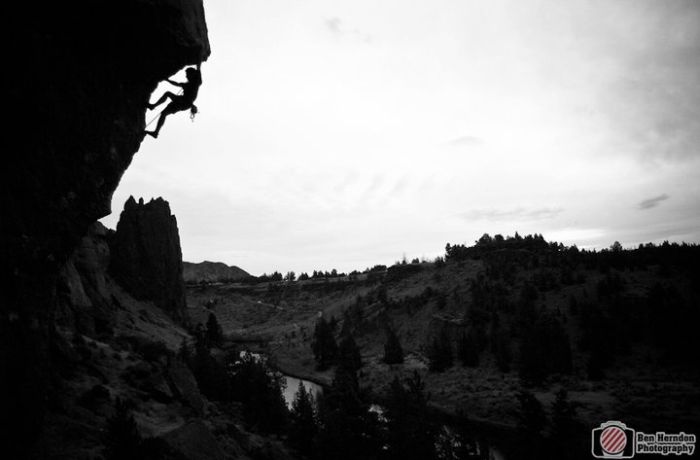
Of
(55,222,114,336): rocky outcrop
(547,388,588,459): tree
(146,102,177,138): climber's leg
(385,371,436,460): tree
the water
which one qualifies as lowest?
the water

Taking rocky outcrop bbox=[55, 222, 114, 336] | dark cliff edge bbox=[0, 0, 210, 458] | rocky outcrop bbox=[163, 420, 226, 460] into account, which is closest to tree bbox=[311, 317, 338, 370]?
rocky outcrop bbox=[55, 222, 114, 336]

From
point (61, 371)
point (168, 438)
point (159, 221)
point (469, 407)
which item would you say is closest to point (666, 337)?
point (469, 407)

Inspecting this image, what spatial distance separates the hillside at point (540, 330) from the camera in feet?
137

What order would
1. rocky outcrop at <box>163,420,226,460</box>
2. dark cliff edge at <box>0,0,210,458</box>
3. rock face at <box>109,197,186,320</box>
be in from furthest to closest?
rock face at <box>109,197,186,320</box> → rocky outcrop at <box>163,420,226,460</box> → dark cliff edge at <box>0,0,210,458</box>

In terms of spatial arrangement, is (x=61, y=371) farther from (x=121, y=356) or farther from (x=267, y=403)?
(x=267, y=403)

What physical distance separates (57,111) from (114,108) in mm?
1630

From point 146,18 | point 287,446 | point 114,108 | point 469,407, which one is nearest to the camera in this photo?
point 146,18

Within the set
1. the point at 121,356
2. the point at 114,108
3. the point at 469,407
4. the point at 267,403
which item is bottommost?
the point at 469,407

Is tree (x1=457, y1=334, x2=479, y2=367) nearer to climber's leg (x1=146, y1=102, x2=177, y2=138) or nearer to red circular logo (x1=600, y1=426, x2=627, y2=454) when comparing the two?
red circular logo (x1=600, y1=426, x2=627, y2=454)

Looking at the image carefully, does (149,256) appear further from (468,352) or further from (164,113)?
(164,113)

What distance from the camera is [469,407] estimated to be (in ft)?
144

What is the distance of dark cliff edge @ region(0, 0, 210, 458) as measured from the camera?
876cm

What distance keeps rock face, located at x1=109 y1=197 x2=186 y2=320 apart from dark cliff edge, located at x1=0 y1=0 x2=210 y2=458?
6522 centimetres

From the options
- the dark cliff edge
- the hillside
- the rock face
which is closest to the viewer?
the dark cliff edge
